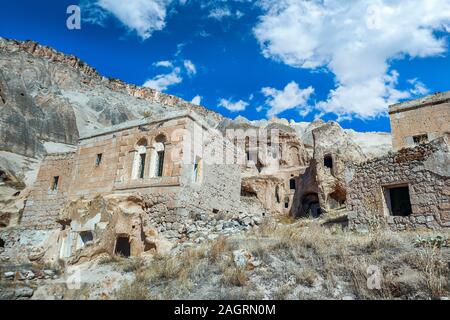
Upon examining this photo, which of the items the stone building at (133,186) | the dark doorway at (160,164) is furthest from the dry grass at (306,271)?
the dark doorway at (160,164)

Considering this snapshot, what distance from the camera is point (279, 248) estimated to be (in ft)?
26.1

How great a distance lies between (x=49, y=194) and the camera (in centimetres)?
1636

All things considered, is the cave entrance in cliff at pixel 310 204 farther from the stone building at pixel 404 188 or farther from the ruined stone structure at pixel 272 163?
the stone building at pixel 404 188

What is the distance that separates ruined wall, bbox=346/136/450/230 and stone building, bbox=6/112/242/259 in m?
5.51

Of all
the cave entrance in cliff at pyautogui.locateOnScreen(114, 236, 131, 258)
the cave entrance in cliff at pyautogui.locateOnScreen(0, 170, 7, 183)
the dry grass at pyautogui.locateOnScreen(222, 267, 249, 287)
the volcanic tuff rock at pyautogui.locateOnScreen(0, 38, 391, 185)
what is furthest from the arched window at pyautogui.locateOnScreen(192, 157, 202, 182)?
the cave entrance in cliff at pyautogui.locateOnScreen(0, 170, 7, 183)

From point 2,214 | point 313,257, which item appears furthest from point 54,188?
point 313,257

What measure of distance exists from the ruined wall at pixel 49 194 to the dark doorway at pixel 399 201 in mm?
12937

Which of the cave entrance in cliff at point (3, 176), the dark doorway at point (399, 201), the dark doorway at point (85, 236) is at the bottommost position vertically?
the dark doorway at point (85, 236)

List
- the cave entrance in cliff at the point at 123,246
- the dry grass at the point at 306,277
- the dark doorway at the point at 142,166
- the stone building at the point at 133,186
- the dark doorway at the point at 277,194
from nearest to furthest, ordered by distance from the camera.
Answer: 1. the dry grass at the point at 306,277
2. the stone building at the point at 133,186
3. the cave entrance in cliff at the point at 123,246
4. the dark doorway at the point at 142,166
5. the dark doorway at the point at 277,194

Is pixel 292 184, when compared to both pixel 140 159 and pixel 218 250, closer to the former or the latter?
pixel 140 159

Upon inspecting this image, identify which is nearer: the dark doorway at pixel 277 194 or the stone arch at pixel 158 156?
the stone arch at pixel 158 156

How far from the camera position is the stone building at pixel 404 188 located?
8.99 m

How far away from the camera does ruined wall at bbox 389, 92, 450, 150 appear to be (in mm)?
15250

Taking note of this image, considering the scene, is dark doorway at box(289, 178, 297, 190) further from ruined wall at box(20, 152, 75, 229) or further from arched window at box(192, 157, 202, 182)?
ruined wall at box(20, 152, 75, 229)
